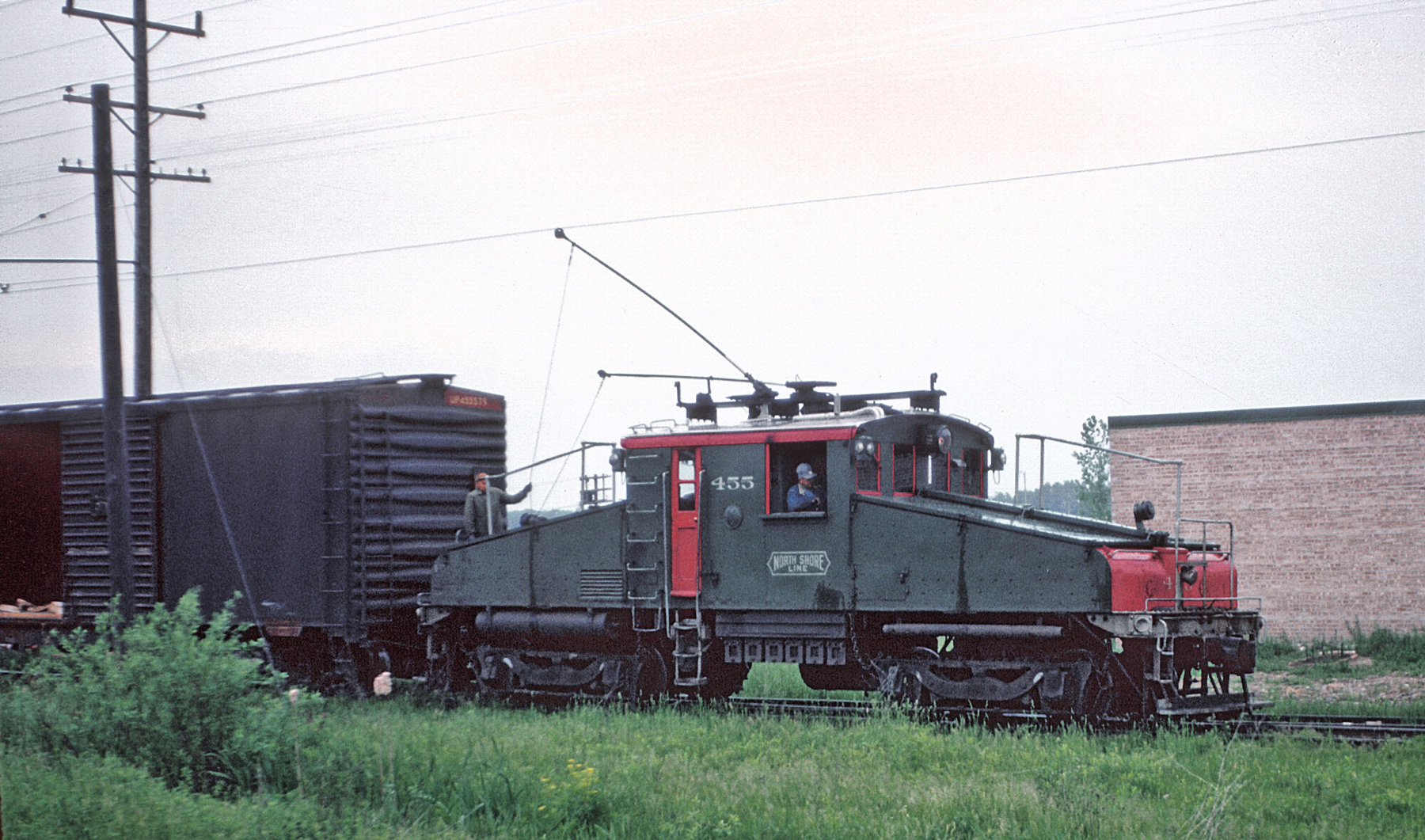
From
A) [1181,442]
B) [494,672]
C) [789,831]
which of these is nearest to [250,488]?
[494,672]

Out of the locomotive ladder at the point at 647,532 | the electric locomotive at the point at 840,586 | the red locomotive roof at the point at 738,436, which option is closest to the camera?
the electric locomotive at the point at 840,586

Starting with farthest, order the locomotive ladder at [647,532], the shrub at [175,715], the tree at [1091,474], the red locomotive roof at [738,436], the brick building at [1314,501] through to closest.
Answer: the tree at [1091,474], the brick building at [1314,501], the locomotive ladder at [647,532], the red locomotive roof at [738,436], the shrub at [175,715]

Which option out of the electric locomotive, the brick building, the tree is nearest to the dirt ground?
the brick building

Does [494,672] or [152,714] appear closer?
[152,714]

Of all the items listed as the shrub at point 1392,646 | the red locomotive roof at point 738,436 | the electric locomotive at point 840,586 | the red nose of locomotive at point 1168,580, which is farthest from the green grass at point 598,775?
the shrub at point 1392,646

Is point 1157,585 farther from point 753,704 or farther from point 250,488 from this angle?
point 250,488

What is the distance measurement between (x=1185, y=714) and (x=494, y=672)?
7750 millimetres

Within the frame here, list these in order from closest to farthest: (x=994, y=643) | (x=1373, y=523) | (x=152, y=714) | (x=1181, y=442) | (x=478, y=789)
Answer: (x=478, y=789), (x=152, y=714), (x=994, y=643), (x=1373, y=523), (x=1181, y=442)

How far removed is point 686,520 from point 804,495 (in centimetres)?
144

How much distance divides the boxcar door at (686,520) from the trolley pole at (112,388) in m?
5.72

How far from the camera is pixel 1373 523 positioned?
21219 millimetres

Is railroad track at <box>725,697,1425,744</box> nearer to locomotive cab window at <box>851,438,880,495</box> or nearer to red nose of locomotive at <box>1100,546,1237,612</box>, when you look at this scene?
red nose of locomotive at <box>1100,546,1237,612</box>

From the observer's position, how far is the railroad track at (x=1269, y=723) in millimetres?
11867

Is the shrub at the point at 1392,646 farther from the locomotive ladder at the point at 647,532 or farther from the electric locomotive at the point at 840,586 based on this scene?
the locomotive ladder at the point at 647,532
